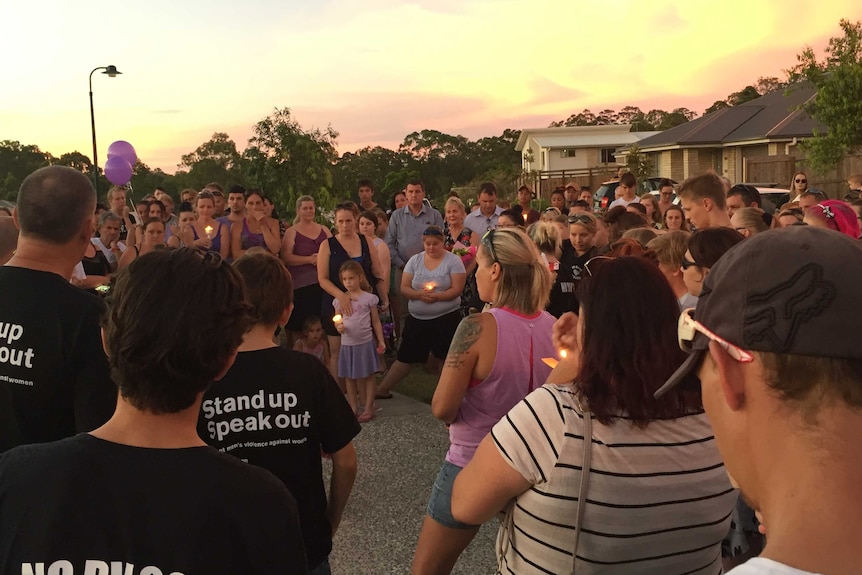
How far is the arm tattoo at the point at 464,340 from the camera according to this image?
119 inches

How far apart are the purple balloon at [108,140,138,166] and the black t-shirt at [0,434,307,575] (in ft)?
34.9

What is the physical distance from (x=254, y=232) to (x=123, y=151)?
180 inches

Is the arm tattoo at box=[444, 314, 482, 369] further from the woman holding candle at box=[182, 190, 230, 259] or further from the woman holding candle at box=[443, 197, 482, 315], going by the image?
the woman holding candle at box=[182, 190, 230, 259]

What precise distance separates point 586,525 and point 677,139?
4248 cm

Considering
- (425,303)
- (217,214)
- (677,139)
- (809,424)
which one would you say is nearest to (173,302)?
(809,424)

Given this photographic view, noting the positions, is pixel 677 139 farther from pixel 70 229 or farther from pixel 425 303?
pixel 70 229

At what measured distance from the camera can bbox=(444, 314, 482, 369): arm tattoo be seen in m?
3.03

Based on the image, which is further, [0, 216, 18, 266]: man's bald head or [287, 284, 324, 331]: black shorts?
[287, 284, 324, 331]: black shorts

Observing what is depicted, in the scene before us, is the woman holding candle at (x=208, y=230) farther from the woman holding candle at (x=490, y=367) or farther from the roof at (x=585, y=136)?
the roof at (x=585, y=136)

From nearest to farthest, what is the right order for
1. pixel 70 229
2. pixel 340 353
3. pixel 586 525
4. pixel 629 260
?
pixel 586 525, pixel 629 260, pixel 70 229, pixel 340 353

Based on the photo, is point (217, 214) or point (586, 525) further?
point (217, 214)

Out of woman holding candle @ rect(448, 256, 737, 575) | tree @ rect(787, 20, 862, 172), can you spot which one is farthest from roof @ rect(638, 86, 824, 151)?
woman holding candle @ rect(448, 256, 737, 575)

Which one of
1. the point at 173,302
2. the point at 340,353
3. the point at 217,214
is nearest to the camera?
the point at 173,302

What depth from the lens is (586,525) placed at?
181 cm
